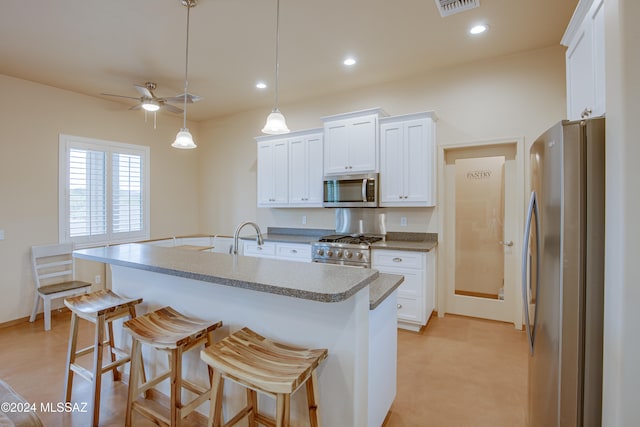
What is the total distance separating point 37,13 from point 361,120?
316 cm

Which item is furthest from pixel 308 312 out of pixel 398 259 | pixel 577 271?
pixel 398 259

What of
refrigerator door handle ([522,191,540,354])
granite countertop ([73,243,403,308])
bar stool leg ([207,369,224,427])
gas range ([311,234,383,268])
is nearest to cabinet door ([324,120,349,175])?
gas range ([311,234,383,268])

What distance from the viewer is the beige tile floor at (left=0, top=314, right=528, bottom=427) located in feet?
6.81

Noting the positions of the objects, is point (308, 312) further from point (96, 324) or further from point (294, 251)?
point (294, 251)

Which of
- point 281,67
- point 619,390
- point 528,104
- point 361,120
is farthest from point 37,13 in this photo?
point 528,104

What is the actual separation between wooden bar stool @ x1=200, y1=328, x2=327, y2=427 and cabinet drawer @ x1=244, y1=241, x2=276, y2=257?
265 cm

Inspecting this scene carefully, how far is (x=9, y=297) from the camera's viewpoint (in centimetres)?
372

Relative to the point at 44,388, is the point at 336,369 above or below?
above

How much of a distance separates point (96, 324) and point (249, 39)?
8.93 feet

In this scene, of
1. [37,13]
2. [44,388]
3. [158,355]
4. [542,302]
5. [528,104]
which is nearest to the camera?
[542,302]

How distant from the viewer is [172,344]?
1580 mm

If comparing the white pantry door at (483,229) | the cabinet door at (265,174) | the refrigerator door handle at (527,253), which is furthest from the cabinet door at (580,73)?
the cabinet door at (265,174)

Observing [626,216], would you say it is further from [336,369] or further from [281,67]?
[281,67]

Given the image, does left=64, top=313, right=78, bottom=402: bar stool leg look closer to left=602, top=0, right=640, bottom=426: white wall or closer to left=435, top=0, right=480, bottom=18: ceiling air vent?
left=602, top=0, right=640, bottom=426: white wall
